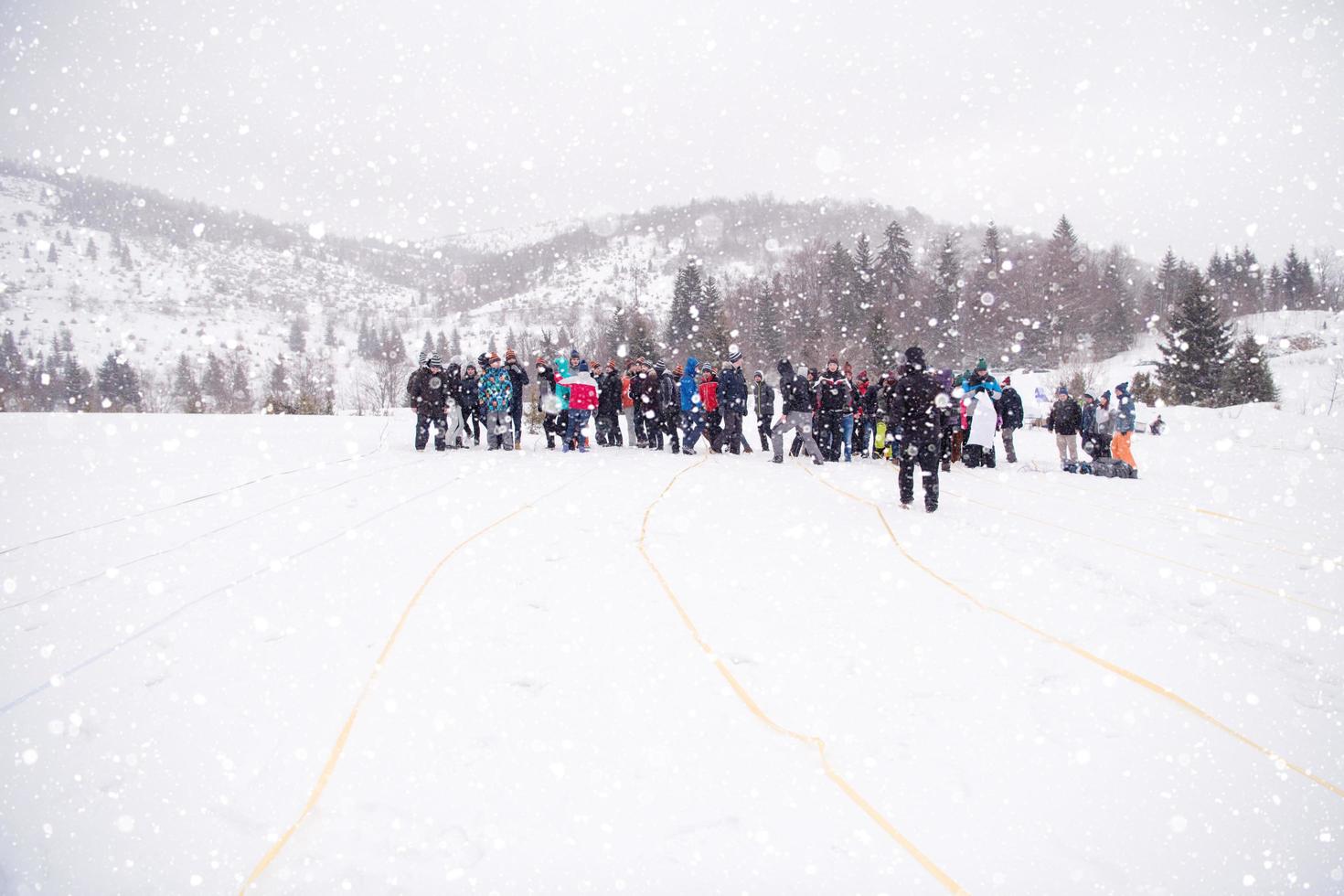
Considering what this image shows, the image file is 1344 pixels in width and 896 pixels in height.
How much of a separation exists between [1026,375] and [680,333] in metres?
33.3

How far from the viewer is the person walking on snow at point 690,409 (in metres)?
13.8

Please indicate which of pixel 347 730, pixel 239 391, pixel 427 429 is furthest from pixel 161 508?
pixel 239 391

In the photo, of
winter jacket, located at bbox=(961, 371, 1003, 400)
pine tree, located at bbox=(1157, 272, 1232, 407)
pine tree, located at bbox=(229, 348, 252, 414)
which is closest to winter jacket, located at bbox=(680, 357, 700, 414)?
winter jacket, located at bbox=(961, 371, 1003, 400)

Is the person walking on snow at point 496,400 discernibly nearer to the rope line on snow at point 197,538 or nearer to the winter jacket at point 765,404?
the rope line on snow at point 197,538

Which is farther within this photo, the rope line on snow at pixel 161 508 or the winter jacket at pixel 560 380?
the winter jacket at pixel 560 380

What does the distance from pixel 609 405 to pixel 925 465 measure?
781 cm

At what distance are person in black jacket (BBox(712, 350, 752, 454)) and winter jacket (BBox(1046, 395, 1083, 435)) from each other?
→ 20.3ft

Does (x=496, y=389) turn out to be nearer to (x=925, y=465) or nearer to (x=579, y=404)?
(x=579, y=404)

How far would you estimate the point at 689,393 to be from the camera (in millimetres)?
13836

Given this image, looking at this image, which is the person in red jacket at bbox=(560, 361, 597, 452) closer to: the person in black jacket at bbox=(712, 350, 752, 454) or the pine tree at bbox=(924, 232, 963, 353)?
the person in black jacket at bbox=(712, 350, 752, 454)

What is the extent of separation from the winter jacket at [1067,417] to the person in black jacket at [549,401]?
33.7ft

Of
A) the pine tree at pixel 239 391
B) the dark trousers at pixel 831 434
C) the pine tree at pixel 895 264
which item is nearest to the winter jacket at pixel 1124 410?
→ the dark trousers at pixel 831 434

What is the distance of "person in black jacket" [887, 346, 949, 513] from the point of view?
809 cm

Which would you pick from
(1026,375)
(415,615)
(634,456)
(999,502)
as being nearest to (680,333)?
(1026,375)
